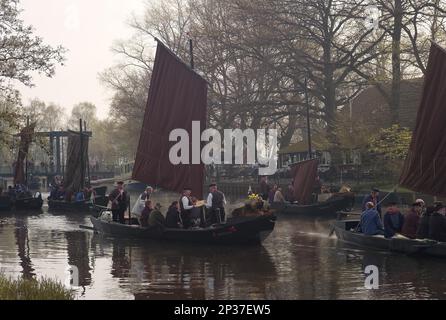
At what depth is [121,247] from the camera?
2753 cm

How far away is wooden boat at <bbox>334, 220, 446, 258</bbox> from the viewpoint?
21.9 meters

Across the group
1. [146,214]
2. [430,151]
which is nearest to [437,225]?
[430,151]

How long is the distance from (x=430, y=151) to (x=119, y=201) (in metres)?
13.2

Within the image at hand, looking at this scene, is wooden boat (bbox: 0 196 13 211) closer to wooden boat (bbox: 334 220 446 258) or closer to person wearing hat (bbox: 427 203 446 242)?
wooden boat (bbox: 334 220 446 258)

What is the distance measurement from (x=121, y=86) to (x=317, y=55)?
33970 millimetres

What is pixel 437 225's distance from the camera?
22203 mm

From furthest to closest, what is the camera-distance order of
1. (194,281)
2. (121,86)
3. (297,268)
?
(121,86) → (297,268) → (194,281)

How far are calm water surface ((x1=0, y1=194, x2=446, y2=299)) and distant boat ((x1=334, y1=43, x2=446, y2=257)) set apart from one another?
0.43 meters

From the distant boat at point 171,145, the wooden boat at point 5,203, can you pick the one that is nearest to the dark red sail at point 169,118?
the distant boat at point 171,145

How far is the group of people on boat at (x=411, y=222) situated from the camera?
2227 centimetres

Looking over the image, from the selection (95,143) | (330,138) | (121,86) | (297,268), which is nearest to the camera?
(297,268)

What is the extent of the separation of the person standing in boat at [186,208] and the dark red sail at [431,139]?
24.8ft
